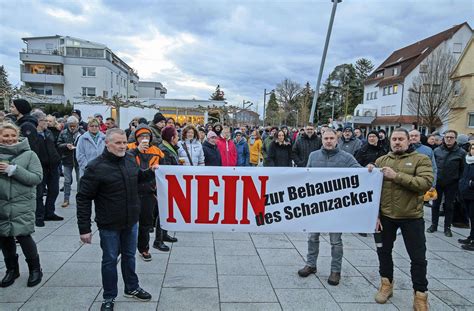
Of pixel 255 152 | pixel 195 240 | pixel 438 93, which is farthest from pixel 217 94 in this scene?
pixel 195 240

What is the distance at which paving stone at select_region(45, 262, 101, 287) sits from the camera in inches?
163

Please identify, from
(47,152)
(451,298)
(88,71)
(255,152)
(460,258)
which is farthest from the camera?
(88,71)

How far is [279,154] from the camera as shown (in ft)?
29.0

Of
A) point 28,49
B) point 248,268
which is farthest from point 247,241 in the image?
point 28,49

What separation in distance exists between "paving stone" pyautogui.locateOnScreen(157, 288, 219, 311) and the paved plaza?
0.01 metres

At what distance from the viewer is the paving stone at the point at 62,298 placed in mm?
3601

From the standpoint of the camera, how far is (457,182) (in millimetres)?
7023

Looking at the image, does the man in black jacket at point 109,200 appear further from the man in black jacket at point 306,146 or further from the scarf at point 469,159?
the scarf at point 469,159

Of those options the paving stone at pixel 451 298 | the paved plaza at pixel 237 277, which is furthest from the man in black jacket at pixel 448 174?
the paving stone at pixel 451 298

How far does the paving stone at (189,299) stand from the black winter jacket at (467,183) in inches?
198

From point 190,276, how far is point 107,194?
175cm

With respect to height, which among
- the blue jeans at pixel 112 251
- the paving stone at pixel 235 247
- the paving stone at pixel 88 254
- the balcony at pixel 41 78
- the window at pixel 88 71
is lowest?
the paving stone at pixel 235 247

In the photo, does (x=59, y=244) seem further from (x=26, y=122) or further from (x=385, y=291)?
(x=385, y=291)

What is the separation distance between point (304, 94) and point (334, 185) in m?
76.3
